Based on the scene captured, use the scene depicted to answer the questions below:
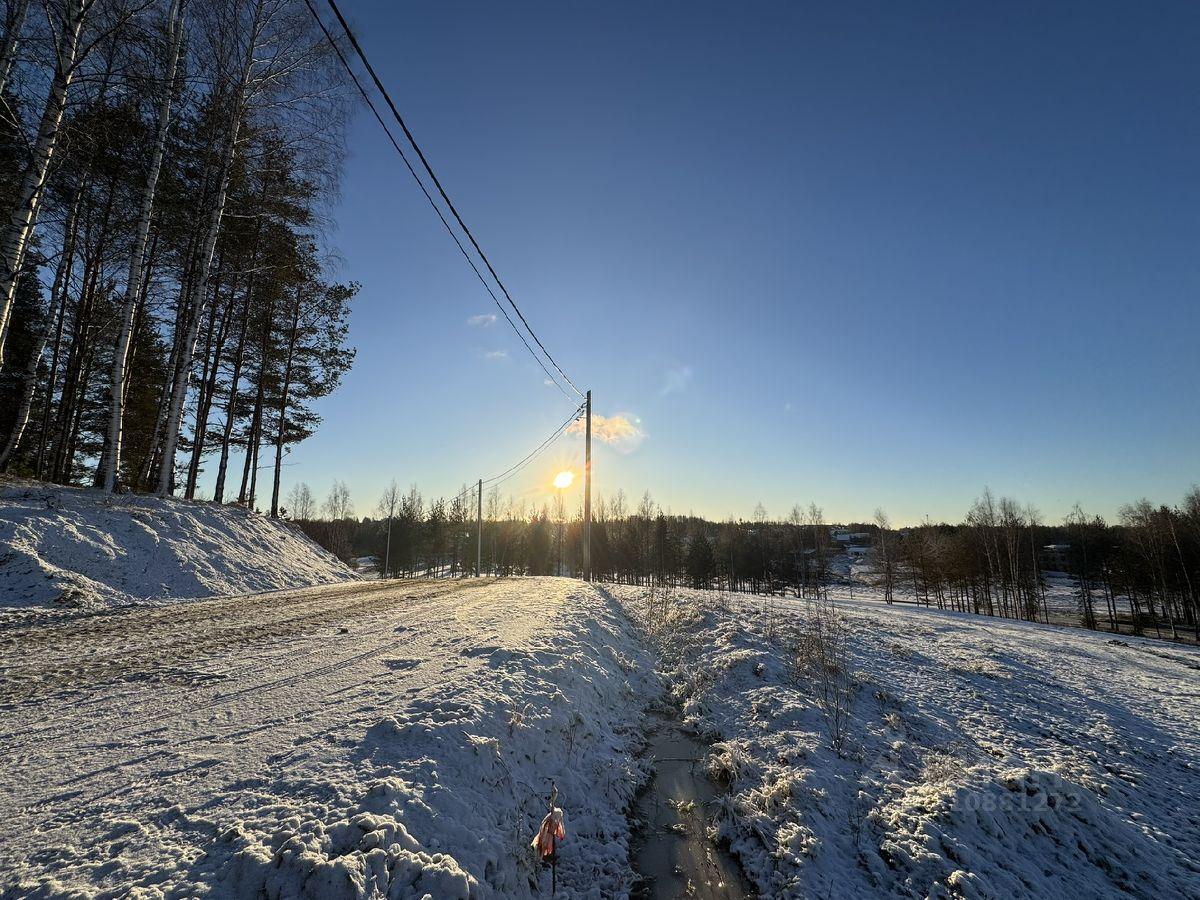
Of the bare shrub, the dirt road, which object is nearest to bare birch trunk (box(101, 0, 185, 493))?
the dirt road

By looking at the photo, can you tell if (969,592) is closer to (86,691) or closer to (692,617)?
(692,617)

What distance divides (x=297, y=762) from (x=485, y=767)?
1.55 m

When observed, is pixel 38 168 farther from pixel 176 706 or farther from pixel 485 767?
pixel 485 767

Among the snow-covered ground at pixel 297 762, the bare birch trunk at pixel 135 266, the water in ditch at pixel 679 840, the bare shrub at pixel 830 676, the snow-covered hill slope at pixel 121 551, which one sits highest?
the bare birch trunk at pixel 135 266

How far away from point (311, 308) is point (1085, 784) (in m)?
29.6

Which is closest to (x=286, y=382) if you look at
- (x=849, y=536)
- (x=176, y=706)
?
(x=176, y=706)

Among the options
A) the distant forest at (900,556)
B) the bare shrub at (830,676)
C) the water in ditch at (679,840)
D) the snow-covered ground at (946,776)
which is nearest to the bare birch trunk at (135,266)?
the water in ditch at (679,840)

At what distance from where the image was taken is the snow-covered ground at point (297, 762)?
268 cm

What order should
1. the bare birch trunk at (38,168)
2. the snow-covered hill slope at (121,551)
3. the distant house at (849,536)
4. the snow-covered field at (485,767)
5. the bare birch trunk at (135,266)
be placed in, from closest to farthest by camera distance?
the snow-covered field at (485,767)
the snow-covered hill slope at (121,551)
the bare birch trunk at (38,168)
the bare birch trunk at (135,266)
the distant house at (849,536)

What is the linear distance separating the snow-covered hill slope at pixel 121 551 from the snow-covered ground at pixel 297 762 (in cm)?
188

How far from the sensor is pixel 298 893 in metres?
2.61

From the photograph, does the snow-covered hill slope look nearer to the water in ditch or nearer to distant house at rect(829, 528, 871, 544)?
the water in ditch

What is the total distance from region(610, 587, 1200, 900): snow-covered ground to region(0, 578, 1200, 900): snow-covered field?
37mm

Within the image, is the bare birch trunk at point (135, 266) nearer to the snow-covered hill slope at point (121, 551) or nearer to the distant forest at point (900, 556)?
the snow-covered hill slope at point (121, 551)
